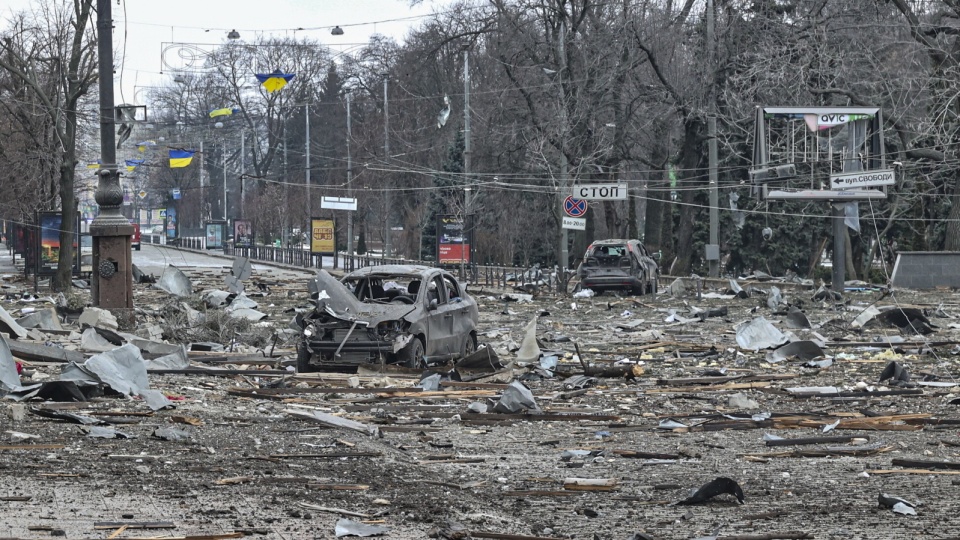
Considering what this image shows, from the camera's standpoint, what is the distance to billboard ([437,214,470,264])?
45.8 meters

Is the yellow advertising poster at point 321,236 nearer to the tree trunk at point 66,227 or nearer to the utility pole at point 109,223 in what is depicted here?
the tree trunk at point 66,227

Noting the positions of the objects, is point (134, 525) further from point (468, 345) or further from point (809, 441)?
point (468, 345)

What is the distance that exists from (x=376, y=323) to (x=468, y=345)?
2.77 metres

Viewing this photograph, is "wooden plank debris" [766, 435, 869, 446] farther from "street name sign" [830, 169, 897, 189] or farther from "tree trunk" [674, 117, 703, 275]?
"tree trunk" [674, 117, 703, 275]

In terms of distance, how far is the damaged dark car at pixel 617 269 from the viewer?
128ft

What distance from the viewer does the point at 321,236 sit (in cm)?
5825

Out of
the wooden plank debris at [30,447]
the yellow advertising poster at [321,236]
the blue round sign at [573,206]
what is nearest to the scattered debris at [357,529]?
the wooden plank debris at [30,447]

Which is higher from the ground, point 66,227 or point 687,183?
point 687,183

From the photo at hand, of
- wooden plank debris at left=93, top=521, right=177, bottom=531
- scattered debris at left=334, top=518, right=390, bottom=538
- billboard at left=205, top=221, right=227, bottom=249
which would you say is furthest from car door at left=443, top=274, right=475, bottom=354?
billboard at left=205, top=221, right=227, bottom=249

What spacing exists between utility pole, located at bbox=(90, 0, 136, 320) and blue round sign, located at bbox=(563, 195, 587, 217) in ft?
71.4

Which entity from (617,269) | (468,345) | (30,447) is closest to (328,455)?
(30,447)

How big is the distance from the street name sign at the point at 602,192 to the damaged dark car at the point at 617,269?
4.89ft

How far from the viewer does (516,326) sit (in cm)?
2816

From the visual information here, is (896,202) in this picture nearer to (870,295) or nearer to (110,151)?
(870,295)
